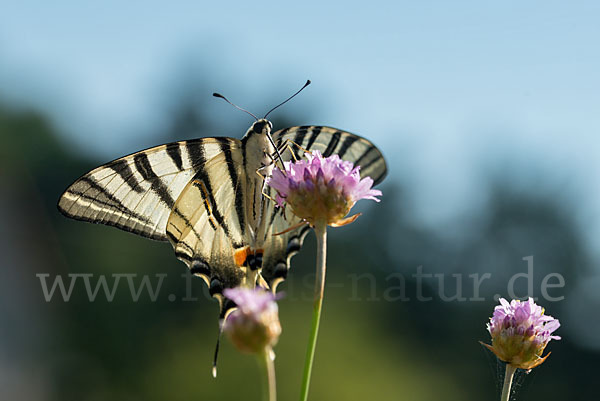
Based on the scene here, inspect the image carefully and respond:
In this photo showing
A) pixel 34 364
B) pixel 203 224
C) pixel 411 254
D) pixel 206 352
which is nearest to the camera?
pixel 203 224

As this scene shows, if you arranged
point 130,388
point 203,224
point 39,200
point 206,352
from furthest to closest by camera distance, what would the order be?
point 39,200, point 130,388, point 206,352, point 203,224

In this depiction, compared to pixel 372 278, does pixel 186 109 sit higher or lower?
higher

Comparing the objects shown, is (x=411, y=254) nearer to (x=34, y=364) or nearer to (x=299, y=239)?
(x=34, y=364)

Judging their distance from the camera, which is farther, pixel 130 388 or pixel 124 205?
pixel 130 388

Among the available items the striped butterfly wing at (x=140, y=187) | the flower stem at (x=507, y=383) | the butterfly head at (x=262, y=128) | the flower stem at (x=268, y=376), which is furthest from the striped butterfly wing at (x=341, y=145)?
the flower stem at (x=268, y=376)

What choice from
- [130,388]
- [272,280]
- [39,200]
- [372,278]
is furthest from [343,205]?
[39,200]

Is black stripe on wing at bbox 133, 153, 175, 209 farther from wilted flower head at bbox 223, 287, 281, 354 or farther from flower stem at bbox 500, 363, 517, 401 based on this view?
flower stem at bbox 500, 363, 517, 401
